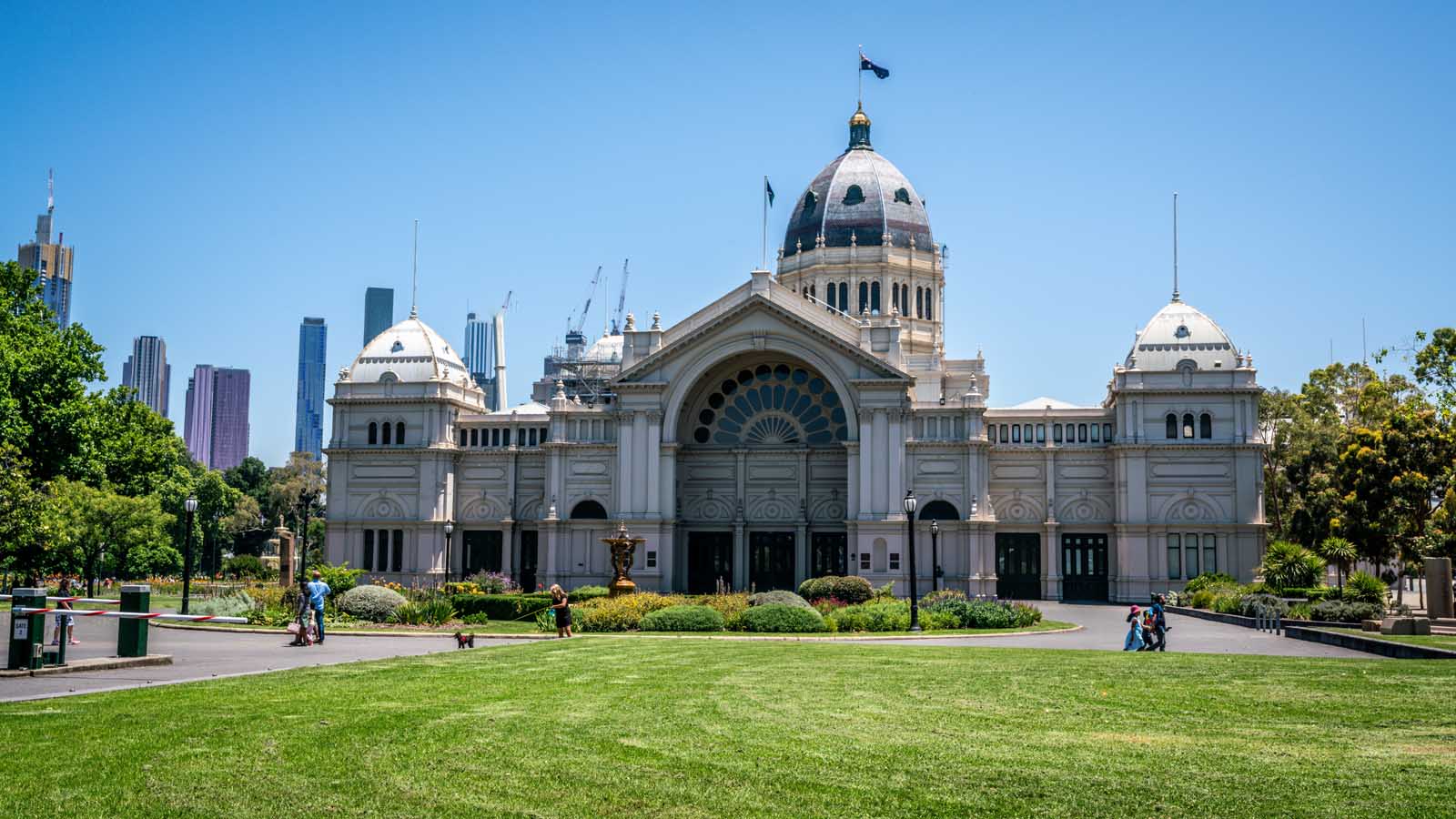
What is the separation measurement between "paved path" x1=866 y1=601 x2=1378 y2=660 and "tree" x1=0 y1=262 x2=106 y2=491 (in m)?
39.6

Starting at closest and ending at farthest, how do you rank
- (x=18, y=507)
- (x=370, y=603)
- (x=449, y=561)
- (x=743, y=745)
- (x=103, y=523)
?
1. (x=743, y=745)
2. (x=370, y=603)
3. (x=18, y=507)
4. (x=103, y=523)
5. (x=449, y=561)

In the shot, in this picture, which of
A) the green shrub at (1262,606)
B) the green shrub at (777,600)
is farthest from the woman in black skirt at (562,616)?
the green shrub at (1262,606)

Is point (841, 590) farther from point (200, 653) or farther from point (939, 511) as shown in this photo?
point (200, 653)

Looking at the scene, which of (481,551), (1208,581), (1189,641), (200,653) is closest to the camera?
(200,653)

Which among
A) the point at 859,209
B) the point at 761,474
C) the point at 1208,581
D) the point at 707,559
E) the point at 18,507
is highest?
the point at 859,209

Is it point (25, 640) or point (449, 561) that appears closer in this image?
point (25, 640)

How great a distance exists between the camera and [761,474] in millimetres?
70125

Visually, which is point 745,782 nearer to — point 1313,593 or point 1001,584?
point 1313,593

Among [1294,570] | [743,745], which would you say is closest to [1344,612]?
[1294,570]

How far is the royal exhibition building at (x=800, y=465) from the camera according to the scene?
215ft

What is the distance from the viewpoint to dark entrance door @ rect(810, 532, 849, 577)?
68.8m

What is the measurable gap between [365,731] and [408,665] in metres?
8.78

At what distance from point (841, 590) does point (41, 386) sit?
3593 centimetres

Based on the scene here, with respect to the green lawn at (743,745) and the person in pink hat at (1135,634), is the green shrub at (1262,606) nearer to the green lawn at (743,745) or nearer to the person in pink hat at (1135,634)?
the person in pink hat at (1135,634)
